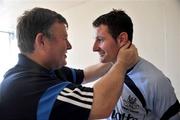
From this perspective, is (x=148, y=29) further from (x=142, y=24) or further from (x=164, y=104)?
(x=164, y=104)

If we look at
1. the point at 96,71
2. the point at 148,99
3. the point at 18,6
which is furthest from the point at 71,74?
the point at 18,6

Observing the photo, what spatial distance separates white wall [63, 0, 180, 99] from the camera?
2.11 m

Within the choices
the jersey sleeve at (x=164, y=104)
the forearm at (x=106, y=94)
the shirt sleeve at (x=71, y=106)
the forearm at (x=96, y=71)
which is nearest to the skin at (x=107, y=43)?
Result: the forearm at (x=96, y=71)

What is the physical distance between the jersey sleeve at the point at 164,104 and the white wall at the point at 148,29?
801mm

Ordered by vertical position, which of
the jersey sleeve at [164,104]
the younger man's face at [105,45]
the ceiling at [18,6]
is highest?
the ceiling at [18,6]

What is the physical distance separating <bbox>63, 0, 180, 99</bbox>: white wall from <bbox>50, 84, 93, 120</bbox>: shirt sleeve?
1279 millimetres

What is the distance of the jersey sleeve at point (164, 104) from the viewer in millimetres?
1305

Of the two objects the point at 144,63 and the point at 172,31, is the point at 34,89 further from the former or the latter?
the point at 172,31

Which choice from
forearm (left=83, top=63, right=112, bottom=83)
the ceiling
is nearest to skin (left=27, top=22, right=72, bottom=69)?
forearm (left=83, top=63, right=112, bottom=83)

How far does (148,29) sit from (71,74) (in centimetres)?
91

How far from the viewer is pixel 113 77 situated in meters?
1.07

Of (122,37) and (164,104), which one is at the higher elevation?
(122,37)

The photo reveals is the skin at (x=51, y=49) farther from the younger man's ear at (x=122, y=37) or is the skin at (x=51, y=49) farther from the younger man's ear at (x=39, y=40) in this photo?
the younger man's ear at (x=122, y=37)

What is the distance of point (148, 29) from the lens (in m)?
2.20
